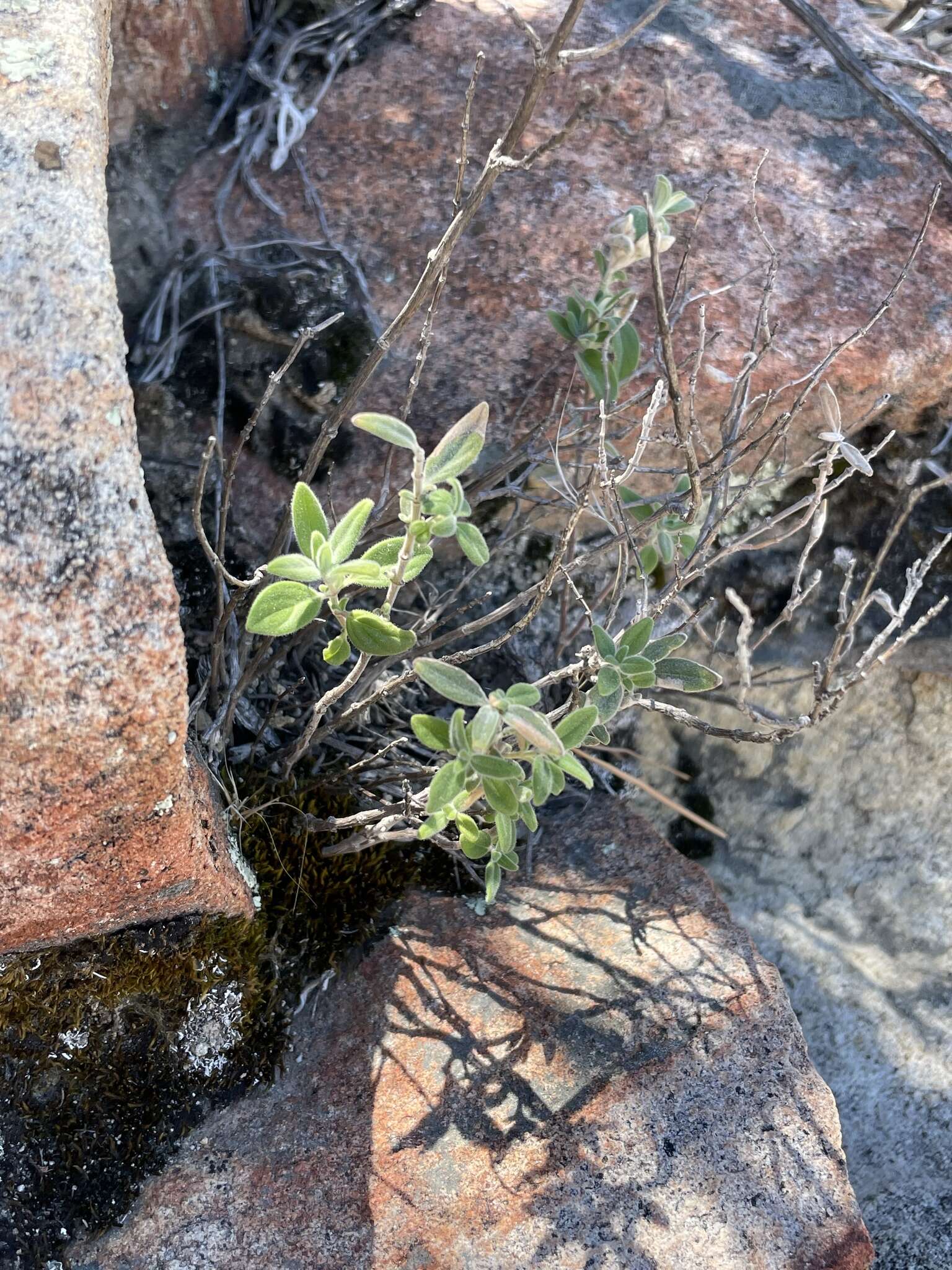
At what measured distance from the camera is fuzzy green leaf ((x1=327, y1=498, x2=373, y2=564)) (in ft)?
4.72

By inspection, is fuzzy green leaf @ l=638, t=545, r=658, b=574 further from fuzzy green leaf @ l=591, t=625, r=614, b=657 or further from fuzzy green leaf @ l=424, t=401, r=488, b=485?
fuzzy green leaf @ l=424, t=401, r=488, b=485

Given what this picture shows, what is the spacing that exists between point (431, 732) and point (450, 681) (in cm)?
8

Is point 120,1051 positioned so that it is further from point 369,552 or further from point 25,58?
point 25,58

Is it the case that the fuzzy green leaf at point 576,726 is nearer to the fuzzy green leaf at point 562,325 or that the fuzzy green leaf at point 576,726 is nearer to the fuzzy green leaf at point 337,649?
the fuzzy green leaf at point 337,649

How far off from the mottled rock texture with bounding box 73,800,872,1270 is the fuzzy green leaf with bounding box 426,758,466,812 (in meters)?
0.63

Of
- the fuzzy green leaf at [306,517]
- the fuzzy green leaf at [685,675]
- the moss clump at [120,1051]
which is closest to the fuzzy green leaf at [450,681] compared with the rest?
the fuzzy green leaf at [306,517]

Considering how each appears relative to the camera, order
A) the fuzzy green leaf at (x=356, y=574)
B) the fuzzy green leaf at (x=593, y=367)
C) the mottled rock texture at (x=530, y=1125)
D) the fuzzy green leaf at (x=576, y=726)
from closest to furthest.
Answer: the fuzzy green leaf at (x=356, y=574) → the fuzzy green leaf at (x=576, y=726) → the mottled rock texture at (x=530, y=1125) → the fuzzy green leaf at (x=593, y=367)

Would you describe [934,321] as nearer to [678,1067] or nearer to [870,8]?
[870,8]

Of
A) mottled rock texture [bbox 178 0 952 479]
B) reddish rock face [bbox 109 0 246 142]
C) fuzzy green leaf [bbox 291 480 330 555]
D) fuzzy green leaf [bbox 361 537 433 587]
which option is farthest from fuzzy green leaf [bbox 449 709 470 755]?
reddish rock face [bbox 109 0 246 142]

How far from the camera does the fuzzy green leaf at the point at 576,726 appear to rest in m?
1.52

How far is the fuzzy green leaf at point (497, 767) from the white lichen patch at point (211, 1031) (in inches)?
29.4

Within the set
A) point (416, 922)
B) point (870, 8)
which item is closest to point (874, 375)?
point (870, 8)

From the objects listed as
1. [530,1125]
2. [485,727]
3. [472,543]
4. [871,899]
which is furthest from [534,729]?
[871,899]

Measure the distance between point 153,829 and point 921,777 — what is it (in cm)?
186
